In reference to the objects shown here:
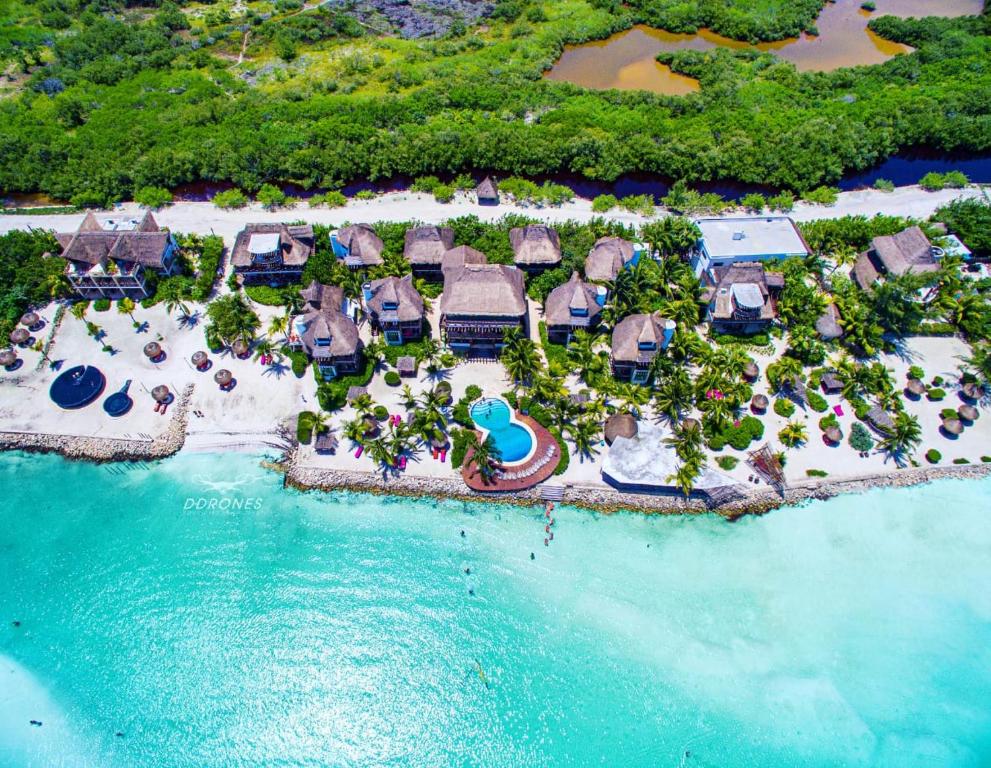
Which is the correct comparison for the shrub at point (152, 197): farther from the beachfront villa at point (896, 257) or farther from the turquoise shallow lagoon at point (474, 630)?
the beachfront villa at point (896, 257)

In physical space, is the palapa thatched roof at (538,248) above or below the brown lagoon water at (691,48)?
below

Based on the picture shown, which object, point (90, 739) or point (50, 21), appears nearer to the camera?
point (90, 739)

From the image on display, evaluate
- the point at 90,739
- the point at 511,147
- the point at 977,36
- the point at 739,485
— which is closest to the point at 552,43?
the point at 511,147

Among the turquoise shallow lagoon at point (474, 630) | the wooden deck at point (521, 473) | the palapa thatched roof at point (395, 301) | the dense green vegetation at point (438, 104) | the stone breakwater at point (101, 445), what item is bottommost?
the turquoise shallow lagoon at point (474, 630)

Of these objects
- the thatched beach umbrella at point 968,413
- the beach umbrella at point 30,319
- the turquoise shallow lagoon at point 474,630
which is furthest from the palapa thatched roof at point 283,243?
the thatched beach umbrella at point 968,413

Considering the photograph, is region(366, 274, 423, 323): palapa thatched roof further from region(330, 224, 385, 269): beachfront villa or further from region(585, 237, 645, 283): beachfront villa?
region(585, 237, 645, 283): beachfront villa

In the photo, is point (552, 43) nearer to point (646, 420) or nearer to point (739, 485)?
point (646, 420)

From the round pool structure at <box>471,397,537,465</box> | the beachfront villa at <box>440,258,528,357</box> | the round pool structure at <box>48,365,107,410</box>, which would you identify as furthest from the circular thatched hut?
the round pool structure at <box>48,365,107,410</box>
